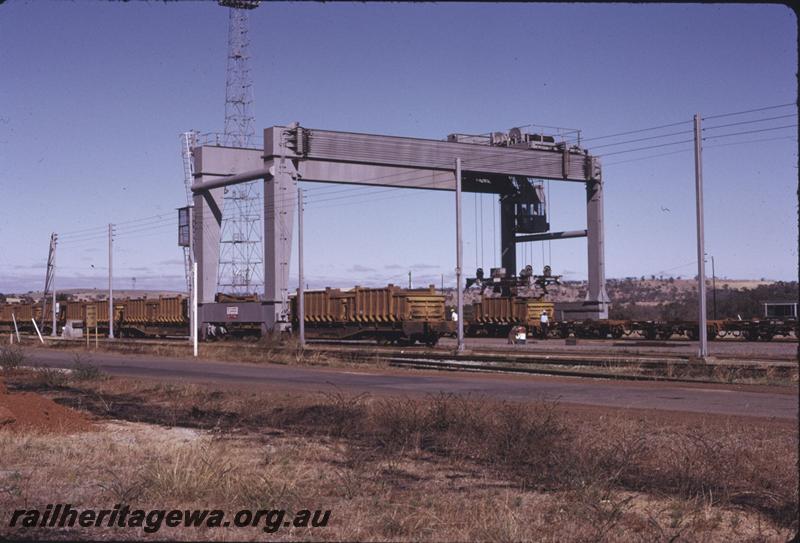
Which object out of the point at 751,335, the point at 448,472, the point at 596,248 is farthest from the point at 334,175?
the point at 448,472

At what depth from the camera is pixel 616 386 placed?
66.1 ft

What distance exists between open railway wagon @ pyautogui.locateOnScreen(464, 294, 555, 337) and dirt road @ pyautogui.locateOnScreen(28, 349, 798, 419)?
2278 centimetres

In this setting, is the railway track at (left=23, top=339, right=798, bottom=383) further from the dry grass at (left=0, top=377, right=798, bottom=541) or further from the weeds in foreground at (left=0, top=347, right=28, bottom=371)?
the weeds in foreground at (left=0, top=347, right=28, bottom=371)

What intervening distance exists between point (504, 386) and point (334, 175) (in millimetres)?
28162

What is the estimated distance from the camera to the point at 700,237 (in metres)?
25.5

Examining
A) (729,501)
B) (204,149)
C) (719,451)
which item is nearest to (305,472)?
(729,501)

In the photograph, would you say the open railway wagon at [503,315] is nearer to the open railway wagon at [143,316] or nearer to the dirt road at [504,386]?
the open railway wagon at [143,316]

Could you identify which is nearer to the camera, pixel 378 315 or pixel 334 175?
pixel 378 315

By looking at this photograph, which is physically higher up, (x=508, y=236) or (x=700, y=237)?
(x=508, y=236)

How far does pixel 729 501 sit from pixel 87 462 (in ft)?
24.0

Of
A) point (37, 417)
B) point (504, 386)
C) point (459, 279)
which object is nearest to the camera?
point (37, 417)

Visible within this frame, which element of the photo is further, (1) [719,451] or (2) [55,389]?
(2) [55,389]

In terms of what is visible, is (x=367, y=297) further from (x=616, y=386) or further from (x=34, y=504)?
(x=34, y=504)

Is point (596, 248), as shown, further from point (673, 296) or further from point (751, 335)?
point (673, 296)
